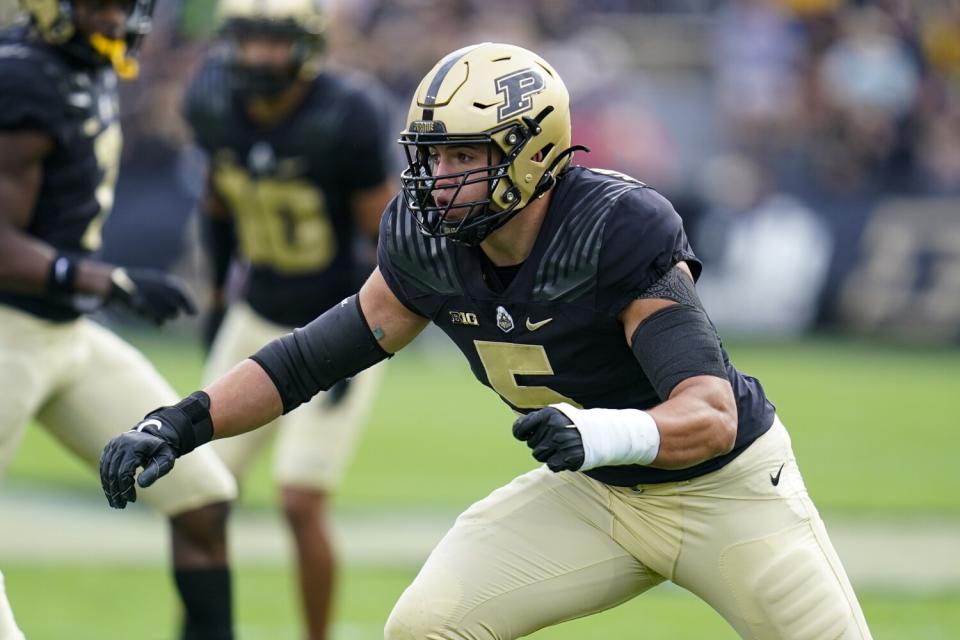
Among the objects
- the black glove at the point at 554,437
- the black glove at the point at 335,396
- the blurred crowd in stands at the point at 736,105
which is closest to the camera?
the black glove at the point at 554,437

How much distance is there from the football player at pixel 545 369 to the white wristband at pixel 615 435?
0.20 metres

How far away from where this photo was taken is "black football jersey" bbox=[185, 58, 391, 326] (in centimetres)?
563

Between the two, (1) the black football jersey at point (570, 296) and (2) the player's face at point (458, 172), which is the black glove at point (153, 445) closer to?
(1) the black football jersey at point (570, 296)

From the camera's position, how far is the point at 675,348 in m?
3.25

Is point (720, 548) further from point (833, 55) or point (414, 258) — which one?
point (833, 55)

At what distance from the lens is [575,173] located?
12.0ft

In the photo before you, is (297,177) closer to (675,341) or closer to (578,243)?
(578,243)

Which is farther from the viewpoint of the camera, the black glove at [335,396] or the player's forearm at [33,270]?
the black glove at [335,396]

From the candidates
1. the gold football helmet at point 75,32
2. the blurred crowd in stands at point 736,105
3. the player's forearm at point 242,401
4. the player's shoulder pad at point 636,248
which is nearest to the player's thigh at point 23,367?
the gold football helmet at point 75,32

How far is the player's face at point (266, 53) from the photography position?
5512 mm

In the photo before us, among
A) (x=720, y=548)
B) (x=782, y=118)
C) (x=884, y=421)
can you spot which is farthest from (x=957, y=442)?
(x=720, y=548)

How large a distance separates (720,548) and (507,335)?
2.23ft

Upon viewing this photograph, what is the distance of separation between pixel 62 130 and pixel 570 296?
1807 mm

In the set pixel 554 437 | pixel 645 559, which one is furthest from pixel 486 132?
pixel 645 559
